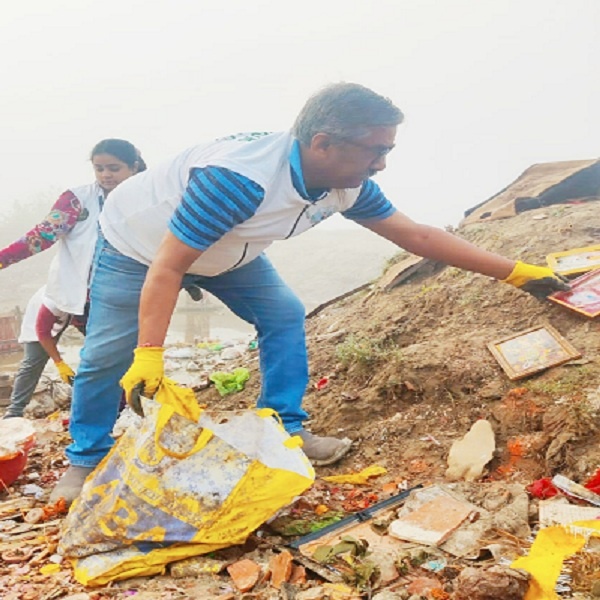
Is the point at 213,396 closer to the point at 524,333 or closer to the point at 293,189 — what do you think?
the point at 524,333

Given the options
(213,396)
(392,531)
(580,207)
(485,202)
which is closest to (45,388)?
(213,396)

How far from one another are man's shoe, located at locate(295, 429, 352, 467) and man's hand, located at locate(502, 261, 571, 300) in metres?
1.17

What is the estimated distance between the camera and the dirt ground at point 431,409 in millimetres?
1971

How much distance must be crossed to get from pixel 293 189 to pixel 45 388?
147 inches

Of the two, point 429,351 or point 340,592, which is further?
point 429,351

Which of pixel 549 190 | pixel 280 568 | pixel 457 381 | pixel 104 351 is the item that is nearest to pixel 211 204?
pixel 104 351

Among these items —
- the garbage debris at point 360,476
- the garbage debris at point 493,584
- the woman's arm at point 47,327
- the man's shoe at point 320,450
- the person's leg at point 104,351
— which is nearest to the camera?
the garbage debris at point 493,584

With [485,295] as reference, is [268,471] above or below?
above

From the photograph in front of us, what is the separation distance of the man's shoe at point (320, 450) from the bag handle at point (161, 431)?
3.15 ft

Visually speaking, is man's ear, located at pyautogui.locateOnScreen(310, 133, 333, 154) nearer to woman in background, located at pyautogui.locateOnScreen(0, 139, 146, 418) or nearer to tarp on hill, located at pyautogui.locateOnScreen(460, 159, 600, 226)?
woman in background, located at pyautogui.locateOnScreen(0, 139, 146, 418)

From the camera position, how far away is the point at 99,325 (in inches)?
103

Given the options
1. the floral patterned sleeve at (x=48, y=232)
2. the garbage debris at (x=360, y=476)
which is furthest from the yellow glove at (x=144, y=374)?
the floral patterned sleeve at (x=48, y=232)

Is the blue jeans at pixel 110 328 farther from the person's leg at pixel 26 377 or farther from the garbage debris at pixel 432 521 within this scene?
the person's leg at pixel 26 377

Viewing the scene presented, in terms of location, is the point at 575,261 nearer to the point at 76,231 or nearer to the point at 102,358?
the point at 102,358
